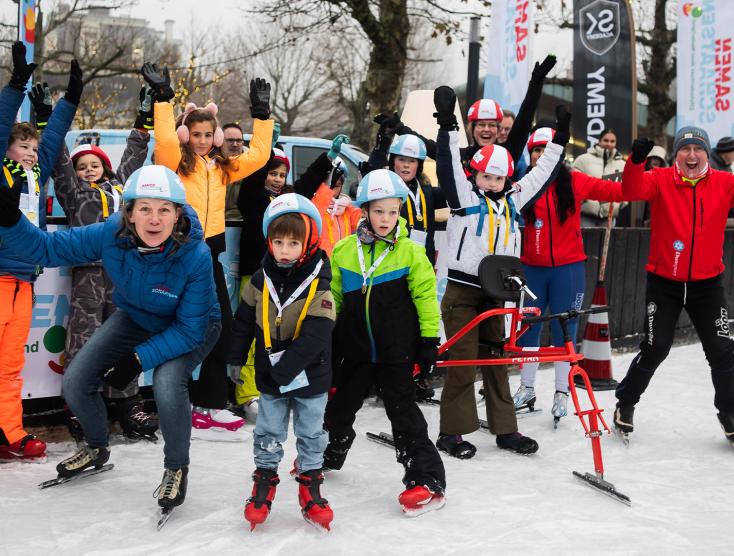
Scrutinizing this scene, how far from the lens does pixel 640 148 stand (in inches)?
207

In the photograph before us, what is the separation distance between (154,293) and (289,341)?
0.73m

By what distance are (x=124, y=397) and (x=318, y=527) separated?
2.00 metres

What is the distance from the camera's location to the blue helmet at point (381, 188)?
4402mm

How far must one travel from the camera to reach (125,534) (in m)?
3.86

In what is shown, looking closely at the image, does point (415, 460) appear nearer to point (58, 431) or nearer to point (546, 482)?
point (546, 482)

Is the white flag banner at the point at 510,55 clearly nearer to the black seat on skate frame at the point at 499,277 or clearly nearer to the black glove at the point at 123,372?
the black seat on skate frame at the point at 499,277

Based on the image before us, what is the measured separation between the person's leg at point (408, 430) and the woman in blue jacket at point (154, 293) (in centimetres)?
Result: 100

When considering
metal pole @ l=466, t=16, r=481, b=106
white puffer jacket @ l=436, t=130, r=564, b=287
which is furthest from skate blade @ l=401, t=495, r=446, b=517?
metal pole @ l=466, t=16, r=481, b=106

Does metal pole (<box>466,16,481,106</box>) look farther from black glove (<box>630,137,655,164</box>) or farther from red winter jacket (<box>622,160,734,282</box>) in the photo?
black glove (<box>630,137,655,164</box>)

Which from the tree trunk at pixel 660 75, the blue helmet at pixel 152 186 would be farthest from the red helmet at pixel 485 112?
the tree trunk at pixel 660 75

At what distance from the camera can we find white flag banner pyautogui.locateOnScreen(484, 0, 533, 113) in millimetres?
9836

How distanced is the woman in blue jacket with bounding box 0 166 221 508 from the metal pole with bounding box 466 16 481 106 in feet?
30.8

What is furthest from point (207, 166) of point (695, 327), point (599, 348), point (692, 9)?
point (692, 9)

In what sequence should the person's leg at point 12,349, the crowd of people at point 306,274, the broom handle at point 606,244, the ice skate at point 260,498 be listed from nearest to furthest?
1. the ice skate at point 260,498
2. the crowd of people at point 306,274
3. the person's leg at point 12,349
4. the broom handle at point 606,244
